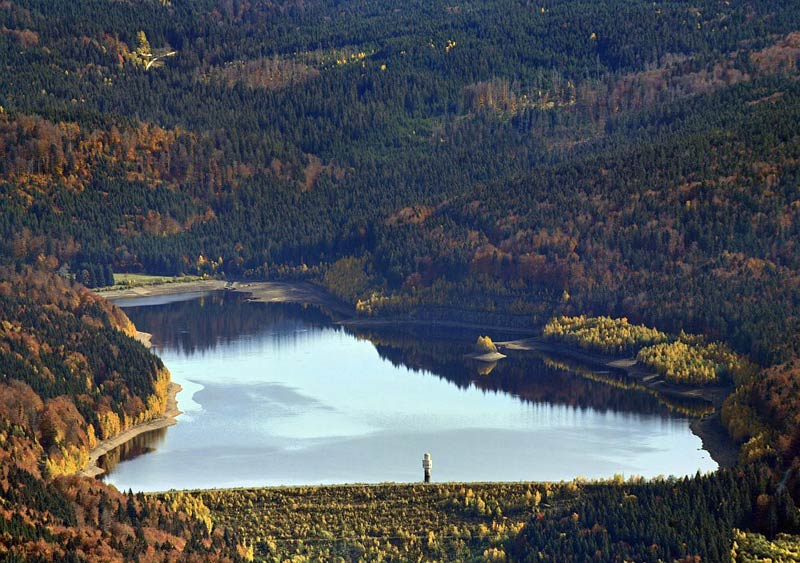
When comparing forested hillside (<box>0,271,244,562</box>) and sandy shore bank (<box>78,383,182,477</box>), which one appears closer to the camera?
forested hillside (<box>0,271,244,562</box>)

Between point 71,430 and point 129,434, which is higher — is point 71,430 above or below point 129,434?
below

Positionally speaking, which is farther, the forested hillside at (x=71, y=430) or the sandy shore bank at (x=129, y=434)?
the sandy shore bank at (x=129, y=434)

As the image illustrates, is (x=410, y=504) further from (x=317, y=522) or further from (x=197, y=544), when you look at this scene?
(x=197, y=544)

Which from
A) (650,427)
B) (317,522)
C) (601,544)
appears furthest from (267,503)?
(650,427)

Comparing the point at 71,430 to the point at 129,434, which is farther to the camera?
the point at 129,434
